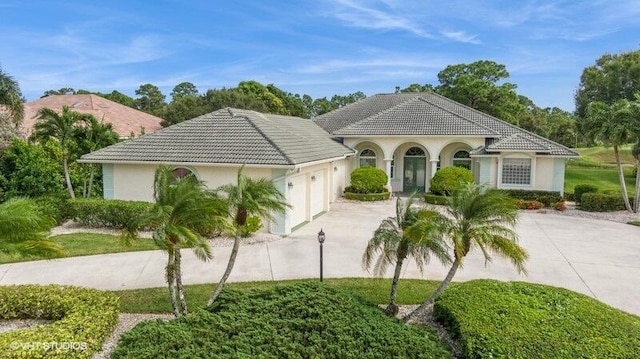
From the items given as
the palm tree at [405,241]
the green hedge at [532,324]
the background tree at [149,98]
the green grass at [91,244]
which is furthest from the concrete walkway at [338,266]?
the background tree at [149,98]

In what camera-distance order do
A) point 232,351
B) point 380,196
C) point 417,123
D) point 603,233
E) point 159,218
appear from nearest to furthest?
1. point 232,351
2. point 159,218
3. point 603,233
4. point 380,196
5. point 417,123

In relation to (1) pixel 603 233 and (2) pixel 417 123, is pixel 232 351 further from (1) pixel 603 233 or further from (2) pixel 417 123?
(2) pixel 417 123

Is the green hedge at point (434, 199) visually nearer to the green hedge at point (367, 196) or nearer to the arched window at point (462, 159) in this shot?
the green hedge at point (367, 196)

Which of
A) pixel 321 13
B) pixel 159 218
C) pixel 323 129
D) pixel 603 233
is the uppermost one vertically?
pixel 321 13

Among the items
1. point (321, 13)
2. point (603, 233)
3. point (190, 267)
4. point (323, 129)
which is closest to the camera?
point (190, 267)

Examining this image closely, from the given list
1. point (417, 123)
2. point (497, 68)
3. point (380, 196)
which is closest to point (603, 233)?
point (380, 196)

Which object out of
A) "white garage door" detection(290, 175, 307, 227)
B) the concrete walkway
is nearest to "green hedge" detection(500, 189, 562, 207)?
the concrete walkway
